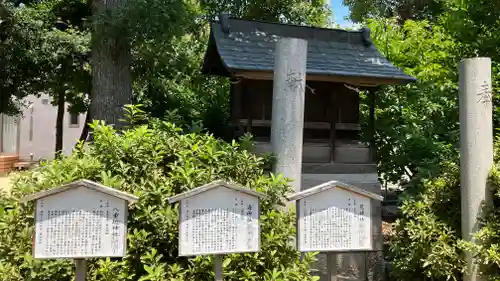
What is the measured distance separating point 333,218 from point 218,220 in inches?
41.1

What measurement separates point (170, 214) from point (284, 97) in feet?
6.32

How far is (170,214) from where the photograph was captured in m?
4.02

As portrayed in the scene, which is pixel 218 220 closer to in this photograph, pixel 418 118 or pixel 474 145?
pixel 474 145

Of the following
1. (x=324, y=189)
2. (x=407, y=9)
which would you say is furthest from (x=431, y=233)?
(x=407, y=9)

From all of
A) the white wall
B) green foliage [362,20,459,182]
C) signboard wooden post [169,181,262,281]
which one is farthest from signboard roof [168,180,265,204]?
the white wall

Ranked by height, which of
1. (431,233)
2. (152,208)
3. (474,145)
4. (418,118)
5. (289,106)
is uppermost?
(418,118)

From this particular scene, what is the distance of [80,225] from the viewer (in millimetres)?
3338

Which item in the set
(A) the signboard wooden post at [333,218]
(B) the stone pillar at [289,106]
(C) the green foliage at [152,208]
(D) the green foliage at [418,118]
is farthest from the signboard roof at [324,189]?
(D) the green foliage at [418,118]

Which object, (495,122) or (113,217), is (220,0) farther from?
(113,217)

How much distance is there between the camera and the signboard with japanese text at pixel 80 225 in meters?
3.28

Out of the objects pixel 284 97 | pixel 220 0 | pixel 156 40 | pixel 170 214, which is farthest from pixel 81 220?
pixel 220 0

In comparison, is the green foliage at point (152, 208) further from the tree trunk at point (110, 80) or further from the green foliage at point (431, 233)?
the tree trunk at point (110, 80)

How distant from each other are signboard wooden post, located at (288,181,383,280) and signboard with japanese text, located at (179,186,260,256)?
403mm

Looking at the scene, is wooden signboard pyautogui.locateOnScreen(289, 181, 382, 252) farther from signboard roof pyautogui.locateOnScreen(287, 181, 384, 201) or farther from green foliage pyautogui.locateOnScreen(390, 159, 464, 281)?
green foliage pyautogui.locateOnScreen(390, 159, 464, 281)
